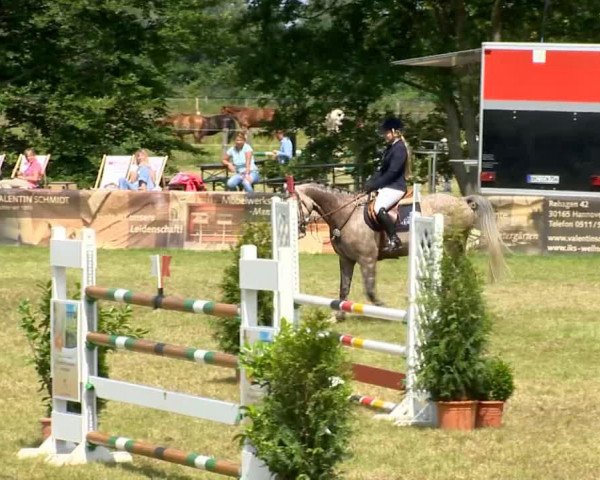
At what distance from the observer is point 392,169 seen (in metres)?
17.1

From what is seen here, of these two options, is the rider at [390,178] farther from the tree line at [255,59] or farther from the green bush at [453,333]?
the tree line at [255,59]

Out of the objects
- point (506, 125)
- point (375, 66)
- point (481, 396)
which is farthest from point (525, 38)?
point (481, 396)

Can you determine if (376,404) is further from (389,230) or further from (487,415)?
(389,230)

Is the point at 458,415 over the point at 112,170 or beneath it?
beneath

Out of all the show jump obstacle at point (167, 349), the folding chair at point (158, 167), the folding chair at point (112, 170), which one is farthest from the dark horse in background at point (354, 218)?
the folding chair at point (112, 170)

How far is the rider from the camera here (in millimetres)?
16547

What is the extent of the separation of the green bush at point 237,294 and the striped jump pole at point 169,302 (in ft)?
9.64

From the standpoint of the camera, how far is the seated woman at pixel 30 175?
29281mm

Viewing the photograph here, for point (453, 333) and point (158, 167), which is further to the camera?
point (158, 167)

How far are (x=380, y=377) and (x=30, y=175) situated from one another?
19.9 meters

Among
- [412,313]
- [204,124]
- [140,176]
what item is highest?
[204,124]

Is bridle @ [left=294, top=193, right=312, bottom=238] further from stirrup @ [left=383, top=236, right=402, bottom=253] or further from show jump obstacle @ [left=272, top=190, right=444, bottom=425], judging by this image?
show jump obstacle @ [left=272, top=190, right=444, bottom=425]

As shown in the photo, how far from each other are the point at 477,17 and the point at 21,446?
23561mm

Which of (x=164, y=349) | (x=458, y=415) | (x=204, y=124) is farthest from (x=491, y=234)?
A: (x=204, y=124)
